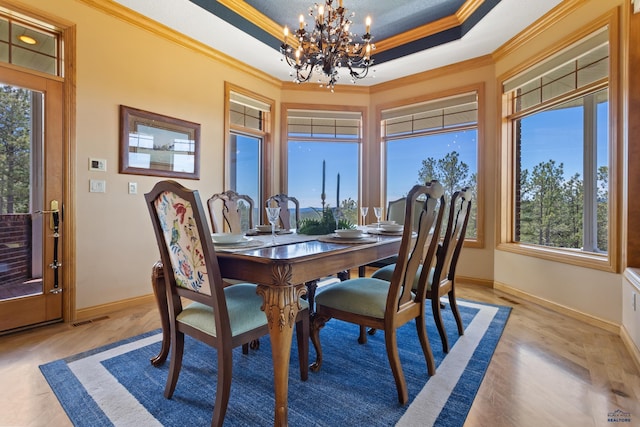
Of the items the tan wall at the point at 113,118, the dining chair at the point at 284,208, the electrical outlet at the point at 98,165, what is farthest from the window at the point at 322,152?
the electrical outlet at the point at 98,165

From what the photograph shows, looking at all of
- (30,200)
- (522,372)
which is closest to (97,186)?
(30,200)

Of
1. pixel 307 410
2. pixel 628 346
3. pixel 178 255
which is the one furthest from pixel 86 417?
pixel 628 346

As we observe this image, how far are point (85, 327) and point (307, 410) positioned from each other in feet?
6.60

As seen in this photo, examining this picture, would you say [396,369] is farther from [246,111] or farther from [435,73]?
[435,73]

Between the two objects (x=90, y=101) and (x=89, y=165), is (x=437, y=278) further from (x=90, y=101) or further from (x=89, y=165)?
(x=90, y=101)

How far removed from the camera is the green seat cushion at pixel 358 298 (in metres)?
1.65

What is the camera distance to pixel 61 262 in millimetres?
2572

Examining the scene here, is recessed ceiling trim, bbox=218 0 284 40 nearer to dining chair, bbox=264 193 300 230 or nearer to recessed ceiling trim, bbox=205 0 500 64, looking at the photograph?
recessed ceiling trim, bbox=205 0 500 64

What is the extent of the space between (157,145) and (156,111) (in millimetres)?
331

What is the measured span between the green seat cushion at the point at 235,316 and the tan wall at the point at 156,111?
1.78 meters

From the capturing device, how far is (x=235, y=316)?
4.64 feet

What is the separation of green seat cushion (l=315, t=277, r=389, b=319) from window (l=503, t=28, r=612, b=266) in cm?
208

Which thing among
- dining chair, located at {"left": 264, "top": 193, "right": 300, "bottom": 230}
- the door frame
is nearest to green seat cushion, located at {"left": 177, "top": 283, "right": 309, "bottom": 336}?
dining chair, located at {"left": 264, "top": 193, "right": 300, "bottom": 230}

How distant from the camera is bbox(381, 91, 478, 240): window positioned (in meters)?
4.04
